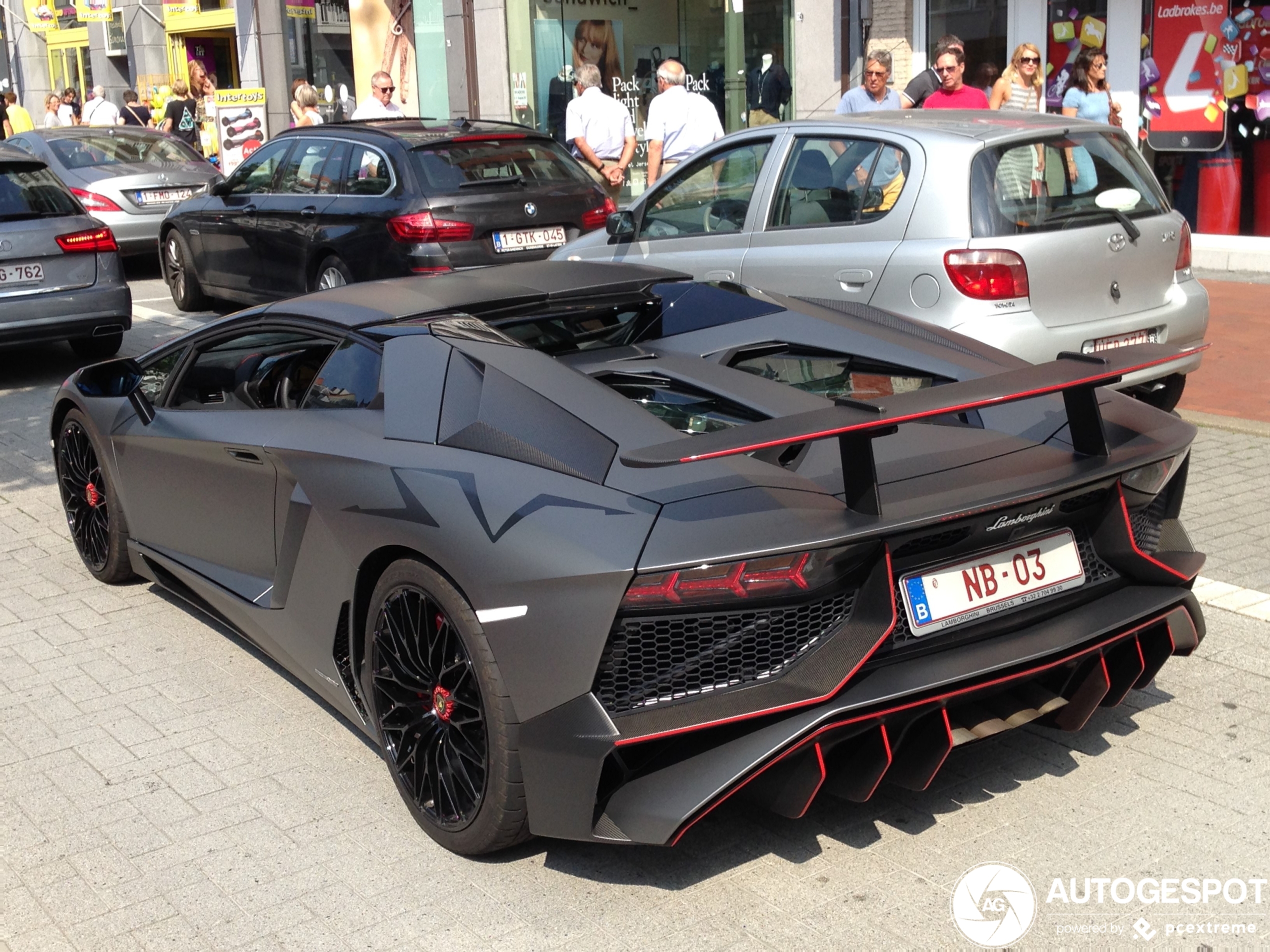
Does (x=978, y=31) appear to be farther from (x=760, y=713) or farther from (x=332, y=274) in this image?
(x=760, y=713)

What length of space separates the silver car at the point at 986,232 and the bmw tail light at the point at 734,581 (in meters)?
3.20

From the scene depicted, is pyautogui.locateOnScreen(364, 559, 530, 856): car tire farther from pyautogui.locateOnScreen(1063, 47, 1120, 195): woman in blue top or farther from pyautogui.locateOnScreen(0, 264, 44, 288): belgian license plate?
pyautogui.locateOnScreen(1063, 47, 1120, 195): woman in blue top

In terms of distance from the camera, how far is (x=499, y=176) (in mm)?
10242

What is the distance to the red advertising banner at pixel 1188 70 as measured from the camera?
12562mm

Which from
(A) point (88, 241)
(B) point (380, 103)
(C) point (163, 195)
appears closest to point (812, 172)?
(A) point (88, 241)

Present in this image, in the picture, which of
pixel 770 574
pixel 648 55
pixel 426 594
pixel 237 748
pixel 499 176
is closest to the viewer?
pixel 770 574

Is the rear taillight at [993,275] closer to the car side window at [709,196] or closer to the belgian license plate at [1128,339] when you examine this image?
the belgian license plate at [1128,339]

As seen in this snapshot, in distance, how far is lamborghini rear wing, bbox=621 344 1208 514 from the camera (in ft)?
9.36

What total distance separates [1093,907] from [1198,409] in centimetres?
518

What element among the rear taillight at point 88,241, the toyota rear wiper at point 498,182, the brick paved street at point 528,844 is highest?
the toyota rear wiper at point 498,182

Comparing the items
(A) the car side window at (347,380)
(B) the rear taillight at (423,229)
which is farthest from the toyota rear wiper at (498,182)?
(A) the car side window at (347,380)

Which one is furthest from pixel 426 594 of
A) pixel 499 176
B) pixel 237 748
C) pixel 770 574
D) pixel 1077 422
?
pixel 499 176

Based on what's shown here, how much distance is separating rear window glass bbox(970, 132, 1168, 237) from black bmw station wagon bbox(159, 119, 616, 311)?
13.9 ft

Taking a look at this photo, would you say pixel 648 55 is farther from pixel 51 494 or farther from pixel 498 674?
pixel 498 674
